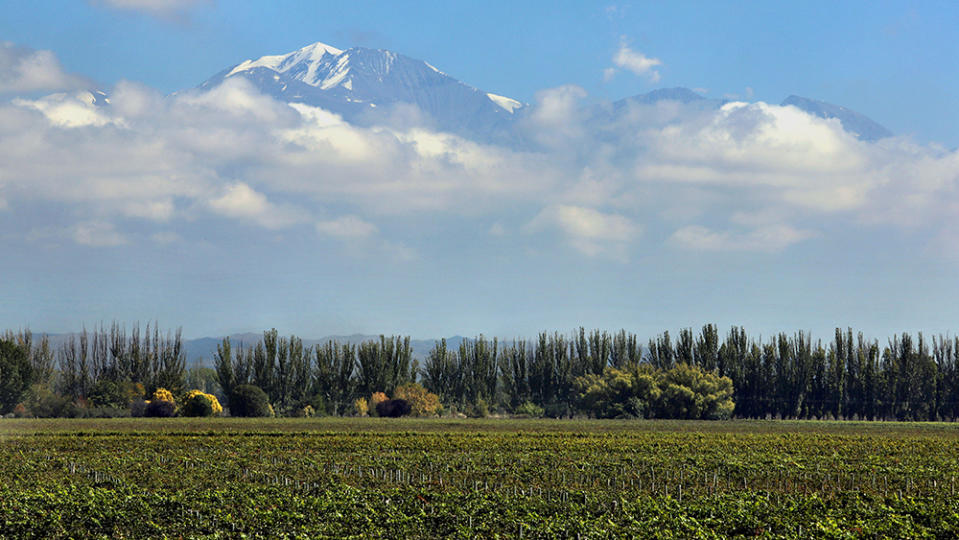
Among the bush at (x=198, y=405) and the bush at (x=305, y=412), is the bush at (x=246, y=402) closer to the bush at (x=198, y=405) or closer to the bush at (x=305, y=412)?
the bush at (x=198, y=405)

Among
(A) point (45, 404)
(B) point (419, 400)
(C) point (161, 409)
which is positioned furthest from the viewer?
(B) point (419, 400)

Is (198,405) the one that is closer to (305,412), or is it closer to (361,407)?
(305,412)

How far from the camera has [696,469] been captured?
109ft

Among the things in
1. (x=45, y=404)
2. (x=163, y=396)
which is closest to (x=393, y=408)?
(x=163, y=396)

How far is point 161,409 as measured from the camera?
7500 centimetres

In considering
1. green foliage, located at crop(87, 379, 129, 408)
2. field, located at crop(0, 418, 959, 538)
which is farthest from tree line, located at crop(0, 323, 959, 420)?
field, located at crop(0, 418, 959, 538)

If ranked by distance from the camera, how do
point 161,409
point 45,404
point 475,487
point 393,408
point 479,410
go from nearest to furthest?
point 475,487
point 161,409
point 45,404
point 393,408
point 479,410

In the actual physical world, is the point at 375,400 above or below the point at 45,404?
below

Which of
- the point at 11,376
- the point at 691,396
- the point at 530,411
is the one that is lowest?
the point at 530,411

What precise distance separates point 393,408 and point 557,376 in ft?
76.8

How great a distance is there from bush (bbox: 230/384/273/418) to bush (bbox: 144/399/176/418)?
6.21m

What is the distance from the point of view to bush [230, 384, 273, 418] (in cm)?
8106

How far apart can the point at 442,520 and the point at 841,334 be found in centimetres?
8529

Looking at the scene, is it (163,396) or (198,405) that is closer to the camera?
(198,405)
